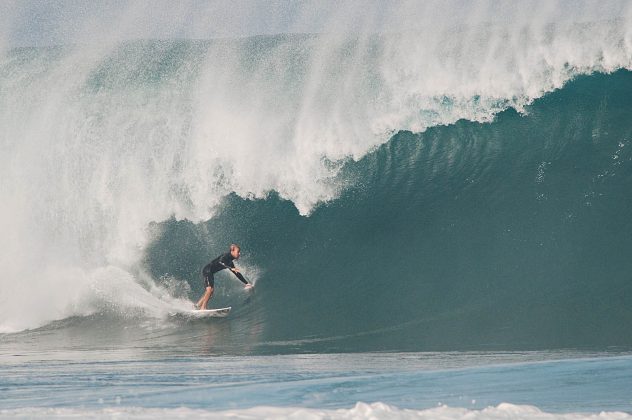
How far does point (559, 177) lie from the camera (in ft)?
40.7

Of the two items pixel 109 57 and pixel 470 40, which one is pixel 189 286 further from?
pixel 109 57

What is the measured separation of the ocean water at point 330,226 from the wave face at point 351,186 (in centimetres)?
4

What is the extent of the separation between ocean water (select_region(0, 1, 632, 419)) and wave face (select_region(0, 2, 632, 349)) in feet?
Result: 0.14

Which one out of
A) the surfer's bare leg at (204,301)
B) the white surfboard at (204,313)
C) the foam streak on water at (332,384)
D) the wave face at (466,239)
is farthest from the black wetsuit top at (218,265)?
the foam streak on water at (332,384)

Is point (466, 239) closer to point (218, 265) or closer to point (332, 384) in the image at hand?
point (218, 265)

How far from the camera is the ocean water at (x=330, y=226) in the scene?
6176 mm

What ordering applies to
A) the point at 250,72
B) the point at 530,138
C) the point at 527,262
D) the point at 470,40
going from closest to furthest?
the point at 527,262 < the point at 530,138 < the point at 470,40 < the point at 250,72

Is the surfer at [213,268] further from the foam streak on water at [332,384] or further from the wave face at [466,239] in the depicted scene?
the foam streak on water at [332,384]

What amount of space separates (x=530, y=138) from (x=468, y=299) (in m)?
4.74

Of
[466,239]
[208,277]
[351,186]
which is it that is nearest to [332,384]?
[208,277]

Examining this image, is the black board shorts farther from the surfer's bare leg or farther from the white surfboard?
the white surfboard

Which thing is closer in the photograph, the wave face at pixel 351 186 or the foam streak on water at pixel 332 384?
the foam streak on water at pixel 332 384

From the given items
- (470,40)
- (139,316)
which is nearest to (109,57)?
(470,40)

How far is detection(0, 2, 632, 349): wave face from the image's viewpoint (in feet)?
33.2
